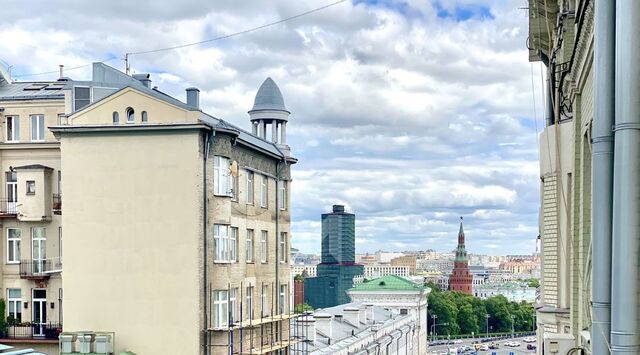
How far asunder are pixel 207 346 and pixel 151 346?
1881 millimetres

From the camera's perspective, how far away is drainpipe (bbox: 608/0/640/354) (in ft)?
21.6

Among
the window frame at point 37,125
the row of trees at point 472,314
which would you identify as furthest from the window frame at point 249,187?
the row of trees at point 472,314

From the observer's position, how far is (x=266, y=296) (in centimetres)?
3269

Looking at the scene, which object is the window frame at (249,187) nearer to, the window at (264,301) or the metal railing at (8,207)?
the window at (264,301)

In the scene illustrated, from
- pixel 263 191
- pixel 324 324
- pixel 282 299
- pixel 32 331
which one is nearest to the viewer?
pixel 32 331

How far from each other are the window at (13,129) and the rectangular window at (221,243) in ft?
32.0

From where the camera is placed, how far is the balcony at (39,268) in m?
29.9

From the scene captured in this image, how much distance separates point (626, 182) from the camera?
6.71 meters

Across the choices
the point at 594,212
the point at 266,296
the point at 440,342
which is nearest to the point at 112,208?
the point at 266,296

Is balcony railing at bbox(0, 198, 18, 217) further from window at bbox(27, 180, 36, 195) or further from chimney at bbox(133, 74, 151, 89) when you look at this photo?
chimney at bbox(133, 74, 151, 89)

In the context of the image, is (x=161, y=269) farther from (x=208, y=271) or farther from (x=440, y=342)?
(x=440, y=342)

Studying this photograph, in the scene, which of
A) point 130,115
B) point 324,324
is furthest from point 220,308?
point 324,324

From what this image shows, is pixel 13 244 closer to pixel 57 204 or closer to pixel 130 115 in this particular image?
pixel 57 204

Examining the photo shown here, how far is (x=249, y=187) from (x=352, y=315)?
4331cm
